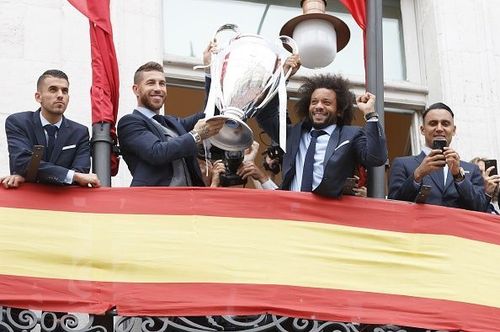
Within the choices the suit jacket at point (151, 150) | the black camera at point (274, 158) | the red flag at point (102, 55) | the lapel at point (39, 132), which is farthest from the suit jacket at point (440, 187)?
the lapel at point (39, 132)

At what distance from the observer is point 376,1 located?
32.2 feet

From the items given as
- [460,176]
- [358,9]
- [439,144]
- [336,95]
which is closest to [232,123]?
[336,95]

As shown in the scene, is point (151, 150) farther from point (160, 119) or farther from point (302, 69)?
point (302, 69)

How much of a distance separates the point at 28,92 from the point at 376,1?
2.80 metres

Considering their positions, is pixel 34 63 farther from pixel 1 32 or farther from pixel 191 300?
pixel 191 300

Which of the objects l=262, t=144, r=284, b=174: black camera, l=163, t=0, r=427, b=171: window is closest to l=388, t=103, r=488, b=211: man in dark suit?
l=262, t=144, r=284, b=174: black camera

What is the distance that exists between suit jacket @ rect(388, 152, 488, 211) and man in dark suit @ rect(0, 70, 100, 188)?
78.1 inches

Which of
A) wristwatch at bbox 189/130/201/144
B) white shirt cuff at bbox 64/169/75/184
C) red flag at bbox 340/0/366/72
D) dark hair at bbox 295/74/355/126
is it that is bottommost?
white shirt cuff at bbox 64/169/75/184

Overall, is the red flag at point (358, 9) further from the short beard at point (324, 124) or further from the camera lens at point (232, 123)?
the camera lens at point (232, 123)

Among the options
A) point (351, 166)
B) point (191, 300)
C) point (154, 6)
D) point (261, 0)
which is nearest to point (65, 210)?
point (191, 300)

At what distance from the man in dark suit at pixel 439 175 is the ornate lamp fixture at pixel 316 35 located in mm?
810

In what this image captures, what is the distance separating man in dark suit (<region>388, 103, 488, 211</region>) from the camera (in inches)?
348

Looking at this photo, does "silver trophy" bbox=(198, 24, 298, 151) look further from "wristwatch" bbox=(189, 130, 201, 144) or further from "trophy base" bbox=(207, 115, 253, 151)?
"wristwatch" bbox=(189, 130, 201, 144)

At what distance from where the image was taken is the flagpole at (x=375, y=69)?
30.1 ft
